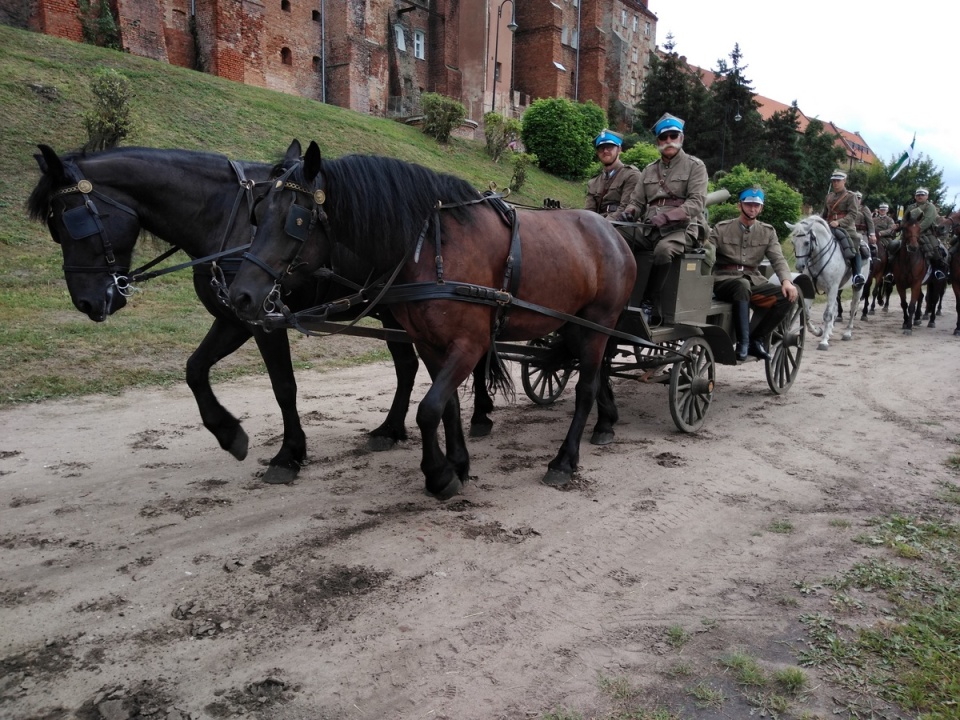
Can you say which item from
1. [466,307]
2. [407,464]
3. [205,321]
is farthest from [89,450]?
[205,321]

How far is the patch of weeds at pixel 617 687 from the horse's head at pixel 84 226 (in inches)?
131

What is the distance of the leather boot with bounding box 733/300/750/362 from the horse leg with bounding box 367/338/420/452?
339cm

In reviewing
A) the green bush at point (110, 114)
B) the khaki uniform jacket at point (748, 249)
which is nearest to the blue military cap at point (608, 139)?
the khaki uniform jacket at point (748, 249)

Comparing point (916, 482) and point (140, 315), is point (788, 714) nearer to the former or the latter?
point (916, 482)

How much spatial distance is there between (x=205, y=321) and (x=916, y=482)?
802cm

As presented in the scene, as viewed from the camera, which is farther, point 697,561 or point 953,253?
point 953,253

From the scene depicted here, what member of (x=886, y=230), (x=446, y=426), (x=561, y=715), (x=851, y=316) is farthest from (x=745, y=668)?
(x=886, y=230)

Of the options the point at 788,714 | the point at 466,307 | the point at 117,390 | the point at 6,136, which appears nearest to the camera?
the point at 788,714

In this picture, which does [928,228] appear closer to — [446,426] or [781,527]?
[781,527]

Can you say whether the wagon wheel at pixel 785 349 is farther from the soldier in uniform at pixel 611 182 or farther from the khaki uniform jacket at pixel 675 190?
the soldier in uniform at pixel 611 182

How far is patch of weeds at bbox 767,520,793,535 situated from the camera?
4.08 meters

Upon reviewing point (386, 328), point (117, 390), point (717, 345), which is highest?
point (386, 328)

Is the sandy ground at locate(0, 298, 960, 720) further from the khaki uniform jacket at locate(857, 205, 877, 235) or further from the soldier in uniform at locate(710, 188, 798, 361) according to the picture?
the khaki uniform jacket at locate(857, 205, 877, 235)

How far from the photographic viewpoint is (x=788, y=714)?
2486 mm
